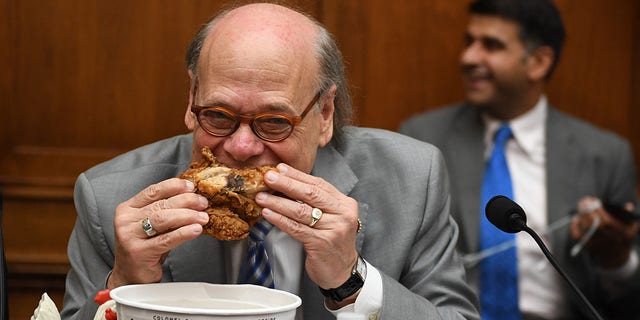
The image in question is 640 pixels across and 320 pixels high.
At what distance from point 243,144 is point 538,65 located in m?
2.46

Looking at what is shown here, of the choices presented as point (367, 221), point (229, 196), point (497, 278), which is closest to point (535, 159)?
point (497, 278)

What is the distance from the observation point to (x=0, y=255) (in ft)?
7.28

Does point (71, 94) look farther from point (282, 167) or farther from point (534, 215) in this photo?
point (282, 167)

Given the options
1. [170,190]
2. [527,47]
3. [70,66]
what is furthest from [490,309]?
[170,190]

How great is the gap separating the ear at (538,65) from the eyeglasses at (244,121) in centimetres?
231

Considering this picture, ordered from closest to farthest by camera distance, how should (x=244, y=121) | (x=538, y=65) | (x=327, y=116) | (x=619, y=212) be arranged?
(x=244, y=121)
(x=327, y=116)
(x=619, y=212)
(x=538, y=65)

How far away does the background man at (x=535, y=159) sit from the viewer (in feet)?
12.7

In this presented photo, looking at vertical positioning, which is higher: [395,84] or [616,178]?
[395,84]

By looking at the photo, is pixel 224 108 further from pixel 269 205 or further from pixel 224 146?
pixel 269 205

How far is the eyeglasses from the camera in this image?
7.01 feet

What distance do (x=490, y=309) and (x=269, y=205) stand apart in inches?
79.7

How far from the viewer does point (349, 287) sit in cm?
212

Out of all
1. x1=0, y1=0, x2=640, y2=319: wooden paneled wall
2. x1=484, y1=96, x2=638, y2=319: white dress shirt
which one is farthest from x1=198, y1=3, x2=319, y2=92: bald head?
x1=484, y1=96, x2=638, y2=319: white dress shirt

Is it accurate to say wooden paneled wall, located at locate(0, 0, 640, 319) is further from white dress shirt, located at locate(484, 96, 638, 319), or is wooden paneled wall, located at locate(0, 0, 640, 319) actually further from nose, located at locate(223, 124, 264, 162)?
nose, located at locate(223, 124, 264, 162)
